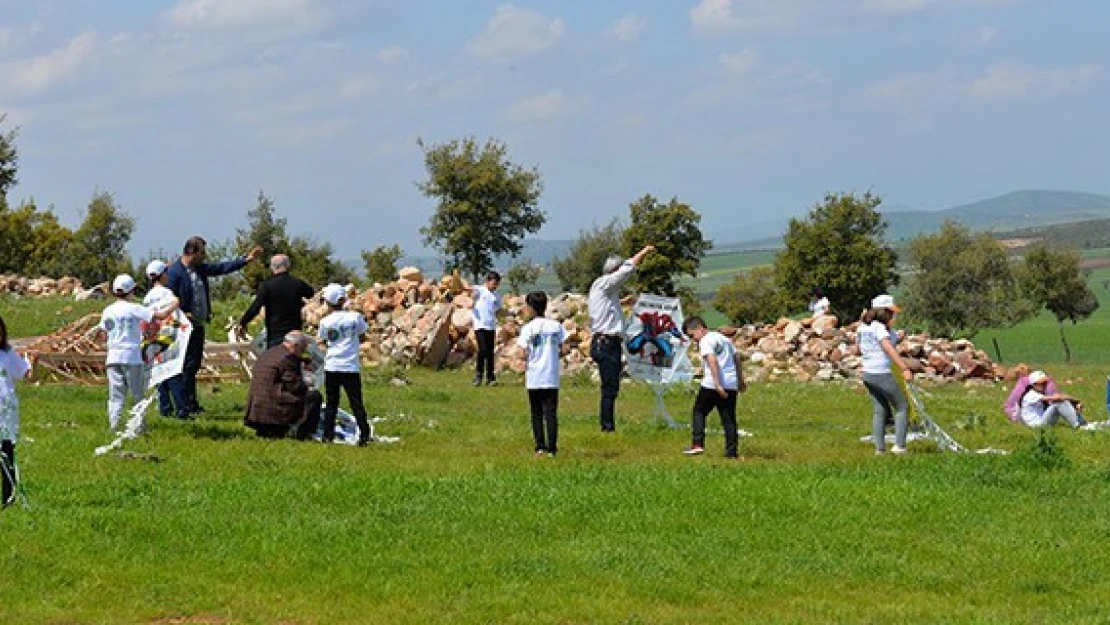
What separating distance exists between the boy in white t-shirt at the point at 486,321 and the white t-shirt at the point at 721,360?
1229 cm

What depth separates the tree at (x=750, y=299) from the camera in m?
95.1

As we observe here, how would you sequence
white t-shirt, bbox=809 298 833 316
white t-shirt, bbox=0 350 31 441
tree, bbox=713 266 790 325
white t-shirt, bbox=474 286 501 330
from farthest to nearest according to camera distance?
tree, bbox=713 266 790 325 → white t-shirt, bbox=809 298 833 316 → white t-shirt, bbox=474 286 501 330 → white t-shirt, bbox=0 350 31 441

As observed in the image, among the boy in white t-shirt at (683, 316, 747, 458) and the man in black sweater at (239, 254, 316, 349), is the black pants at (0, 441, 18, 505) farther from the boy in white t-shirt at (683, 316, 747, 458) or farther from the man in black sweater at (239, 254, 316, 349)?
the boy in white t-shirt at (683, 316, 747, 458)

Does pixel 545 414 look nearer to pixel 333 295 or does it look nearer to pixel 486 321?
pixel 333 295

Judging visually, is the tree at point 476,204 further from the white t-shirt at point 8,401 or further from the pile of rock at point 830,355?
the white t-shirt at point 8,401

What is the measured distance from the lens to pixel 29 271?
71.2 meters

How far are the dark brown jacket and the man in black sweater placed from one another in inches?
35.4

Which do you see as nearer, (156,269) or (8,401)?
(8,401)

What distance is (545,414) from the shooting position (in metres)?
19.4

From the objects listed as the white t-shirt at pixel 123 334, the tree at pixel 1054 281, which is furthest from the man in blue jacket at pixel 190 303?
the tree at pixel 1054 281

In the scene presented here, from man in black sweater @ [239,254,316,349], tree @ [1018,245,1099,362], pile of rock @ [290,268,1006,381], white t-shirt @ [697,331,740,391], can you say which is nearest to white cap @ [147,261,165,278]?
man in black sweater @ [239,254,316,349]

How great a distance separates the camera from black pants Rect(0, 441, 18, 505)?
1451 centimetres

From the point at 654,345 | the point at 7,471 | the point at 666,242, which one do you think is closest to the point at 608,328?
the point at 654,345

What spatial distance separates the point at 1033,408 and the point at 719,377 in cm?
854
